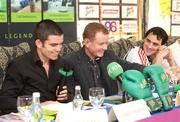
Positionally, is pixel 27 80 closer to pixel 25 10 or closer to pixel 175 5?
pixel 25 10

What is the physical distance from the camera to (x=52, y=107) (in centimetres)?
201

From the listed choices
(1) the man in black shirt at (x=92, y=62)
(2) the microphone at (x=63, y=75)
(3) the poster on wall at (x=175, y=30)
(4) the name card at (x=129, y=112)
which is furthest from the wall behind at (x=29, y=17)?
(4) the name card at (x=129, y=112)

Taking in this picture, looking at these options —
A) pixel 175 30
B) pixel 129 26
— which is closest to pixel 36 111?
pixel 129 26

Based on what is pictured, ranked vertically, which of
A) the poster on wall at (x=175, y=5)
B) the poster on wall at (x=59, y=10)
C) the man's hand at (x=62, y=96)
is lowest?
the man's hand at (x=62, y=96)

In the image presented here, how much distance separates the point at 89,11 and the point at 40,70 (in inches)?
70.9

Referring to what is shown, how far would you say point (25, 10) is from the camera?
3635 mm

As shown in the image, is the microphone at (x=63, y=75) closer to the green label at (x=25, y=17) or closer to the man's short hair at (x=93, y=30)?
the man's short hair at (x=93, y=30)

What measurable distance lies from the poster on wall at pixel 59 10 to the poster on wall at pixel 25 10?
95 millimetres

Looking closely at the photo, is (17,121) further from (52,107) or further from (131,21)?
(131,21)

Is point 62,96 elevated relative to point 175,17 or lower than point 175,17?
lower

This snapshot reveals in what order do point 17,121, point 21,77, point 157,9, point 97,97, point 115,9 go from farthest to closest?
1. point 157,9
2. point 115,9
3. point 21,77
4. point 97,97
5. point 17,121

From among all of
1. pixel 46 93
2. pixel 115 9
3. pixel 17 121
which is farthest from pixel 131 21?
pixel 17 121

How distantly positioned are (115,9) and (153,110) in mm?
2721

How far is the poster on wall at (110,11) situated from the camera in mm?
4277
